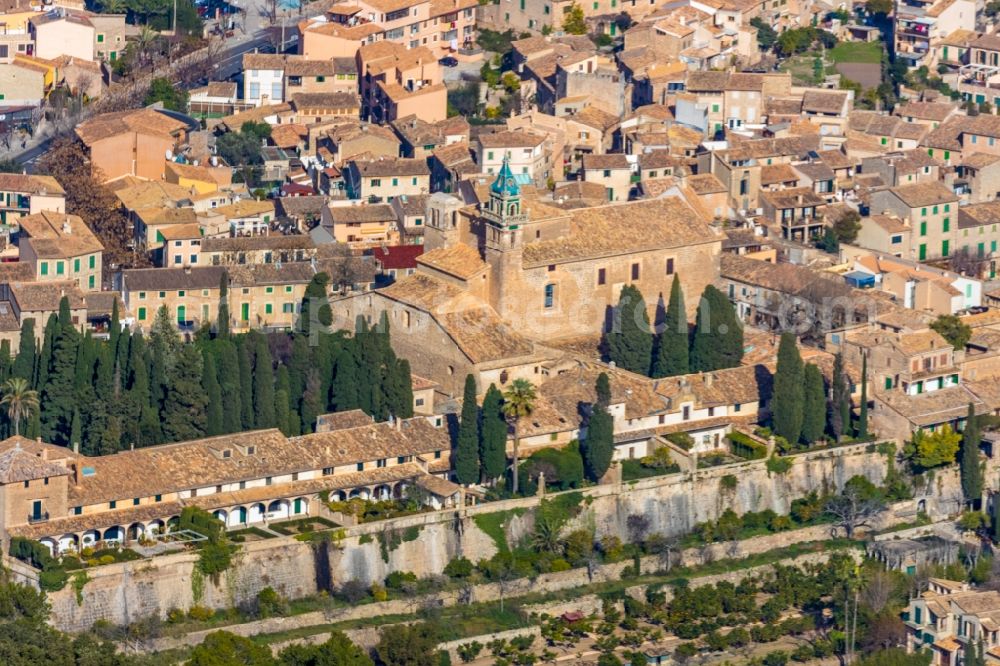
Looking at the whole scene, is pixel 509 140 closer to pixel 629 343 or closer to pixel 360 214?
pixel 360 214

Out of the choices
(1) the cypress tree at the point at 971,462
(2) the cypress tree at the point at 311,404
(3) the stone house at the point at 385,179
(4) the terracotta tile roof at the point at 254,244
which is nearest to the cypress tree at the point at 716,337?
(1) the cypress tree at the point at 971,462

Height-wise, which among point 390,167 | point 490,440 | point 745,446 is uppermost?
point 390,167

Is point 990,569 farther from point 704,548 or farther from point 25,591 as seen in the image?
point 25,591

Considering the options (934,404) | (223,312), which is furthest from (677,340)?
(223,312)

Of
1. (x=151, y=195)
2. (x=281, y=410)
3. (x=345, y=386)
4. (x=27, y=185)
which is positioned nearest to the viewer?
(x=281, y=410)

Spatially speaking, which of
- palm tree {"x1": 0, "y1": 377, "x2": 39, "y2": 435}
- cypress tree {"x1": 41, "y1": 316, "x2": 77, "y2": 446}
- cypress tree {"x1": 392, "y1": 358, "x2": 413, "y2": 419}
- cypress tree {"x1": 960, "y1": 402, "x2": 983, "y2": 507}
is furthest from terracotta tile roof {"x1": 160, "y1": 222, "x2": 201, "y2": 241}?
cypress tree {"x1": 960, "y1": 402, "x2": 983, "y2": 507}

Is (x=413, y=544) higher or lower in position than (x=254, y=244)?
lower

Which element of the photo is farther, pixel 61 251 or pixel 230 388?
pixel 61 251
